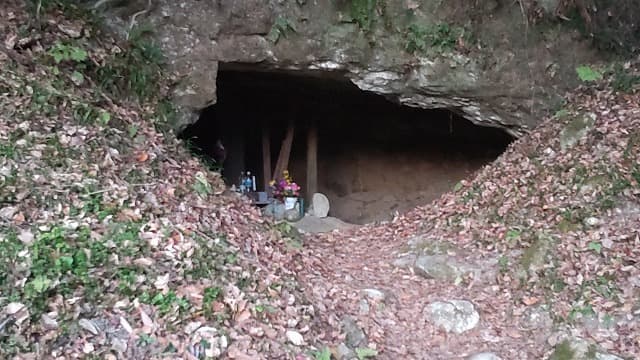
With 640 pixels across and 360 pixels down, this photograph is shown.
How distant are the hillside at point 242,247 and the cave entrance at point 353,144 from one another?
394cm

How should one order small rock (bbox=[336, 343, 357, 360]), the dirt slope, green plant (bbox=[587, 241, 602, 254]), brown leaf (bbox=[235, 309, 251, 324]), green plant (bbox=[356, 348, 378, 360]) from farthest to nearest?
green plant (bbox=[587, 241, 602, 254]) < the dirt slope < green plant (bbox=[356, 348, 378, 360]) < small rock (bbox=[336, 343, 357, 360]) < brown leaf (bbox=[235, 309, 251, 324])

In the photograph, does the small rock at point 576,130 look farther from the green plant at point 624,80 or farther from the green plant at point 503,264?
the green plant at point 503,264

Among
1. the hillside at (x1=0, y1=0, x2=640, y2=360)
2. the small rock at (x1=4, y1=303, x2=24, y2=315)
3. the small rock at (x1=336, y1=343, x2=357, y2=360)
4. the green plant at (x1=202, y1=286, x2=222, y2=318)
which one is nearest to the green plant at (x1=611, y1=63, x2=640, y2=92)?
the hillside at (x1=0, y1=0, x2=640, y2=360)

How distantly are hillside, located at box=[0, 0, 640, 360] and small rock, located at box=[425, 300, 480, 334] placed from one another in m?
0.01

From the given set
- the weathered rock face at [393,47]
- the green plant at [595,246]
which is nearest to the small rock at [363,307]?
the green plant at [595,246]

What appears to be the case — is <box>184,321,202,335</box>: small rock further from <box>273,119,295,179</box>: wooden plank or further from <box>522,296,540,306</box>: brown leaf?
<box>273,119,295,179</box>: wooden plank

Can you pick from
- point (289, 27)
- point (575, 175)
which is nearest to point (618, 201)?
point (575, 175)

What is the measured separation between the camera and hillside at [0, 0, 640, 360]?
11.5 feet

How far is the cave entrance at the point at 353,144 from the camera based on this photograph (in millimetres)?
10516

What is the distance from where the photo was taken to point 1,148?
14.1 feet

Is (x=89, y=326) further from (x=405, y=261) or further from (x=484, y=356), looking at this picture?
(x=405, y=261)

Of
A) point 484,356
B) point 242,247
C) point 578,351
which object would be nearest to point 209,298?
point 242,247

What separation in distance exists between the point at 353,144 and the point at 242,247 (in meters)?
6.75

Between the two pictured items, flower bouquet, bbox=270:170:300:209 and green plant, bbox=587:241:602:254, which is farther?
flower bouquet, bbox=270:170:300:209
